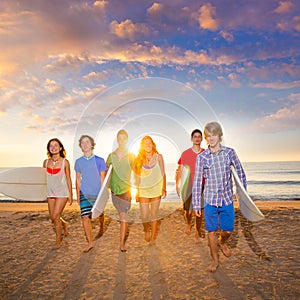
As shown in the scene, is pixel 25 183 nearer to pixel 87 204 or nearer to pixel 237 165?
pixel 87 204

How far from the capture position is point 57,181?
5.26m

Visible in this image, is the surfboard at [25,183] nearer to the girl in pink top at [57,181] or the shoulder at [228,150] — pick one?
the girl in pink top at [57,181]

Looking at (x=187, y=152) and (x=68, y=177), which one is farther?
(x=187, y=152)

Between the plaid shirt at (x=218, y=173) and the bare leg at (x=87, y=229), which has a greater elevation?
the plaid shirt at (x=218, y=173)

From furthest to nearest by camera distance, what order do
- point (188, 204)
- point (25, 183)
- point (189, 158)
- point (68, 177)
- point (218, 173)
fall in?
point (25, 183), point (188, 204), point (189, 158), point (68, 177), point (218, 173)

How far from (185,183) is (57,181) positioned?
8.12ft

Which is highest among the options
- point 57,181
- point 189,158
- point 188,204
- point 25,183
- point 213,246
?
point 189,158

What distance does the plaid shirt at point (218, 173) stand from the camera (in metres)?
3.92

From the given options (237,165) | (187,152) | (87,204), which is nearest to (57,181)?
(87,204)

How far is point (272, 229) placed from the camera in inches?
249

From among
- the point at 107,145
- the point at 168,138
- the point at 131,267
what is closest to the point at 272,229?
the point at 168,138

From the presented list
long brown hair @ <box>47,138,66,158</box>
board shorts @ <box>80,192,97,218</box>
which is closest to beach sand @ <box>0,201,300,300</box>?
board shorts @ <box>80,192,97,218</box>

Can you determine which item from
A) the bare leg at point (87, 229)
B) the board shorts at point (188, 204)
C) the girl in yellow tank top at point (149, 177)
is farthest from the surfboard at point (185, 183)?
the bare leg at point (87, 229)

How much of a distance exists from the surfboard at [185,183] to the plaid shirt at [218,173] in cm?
165
